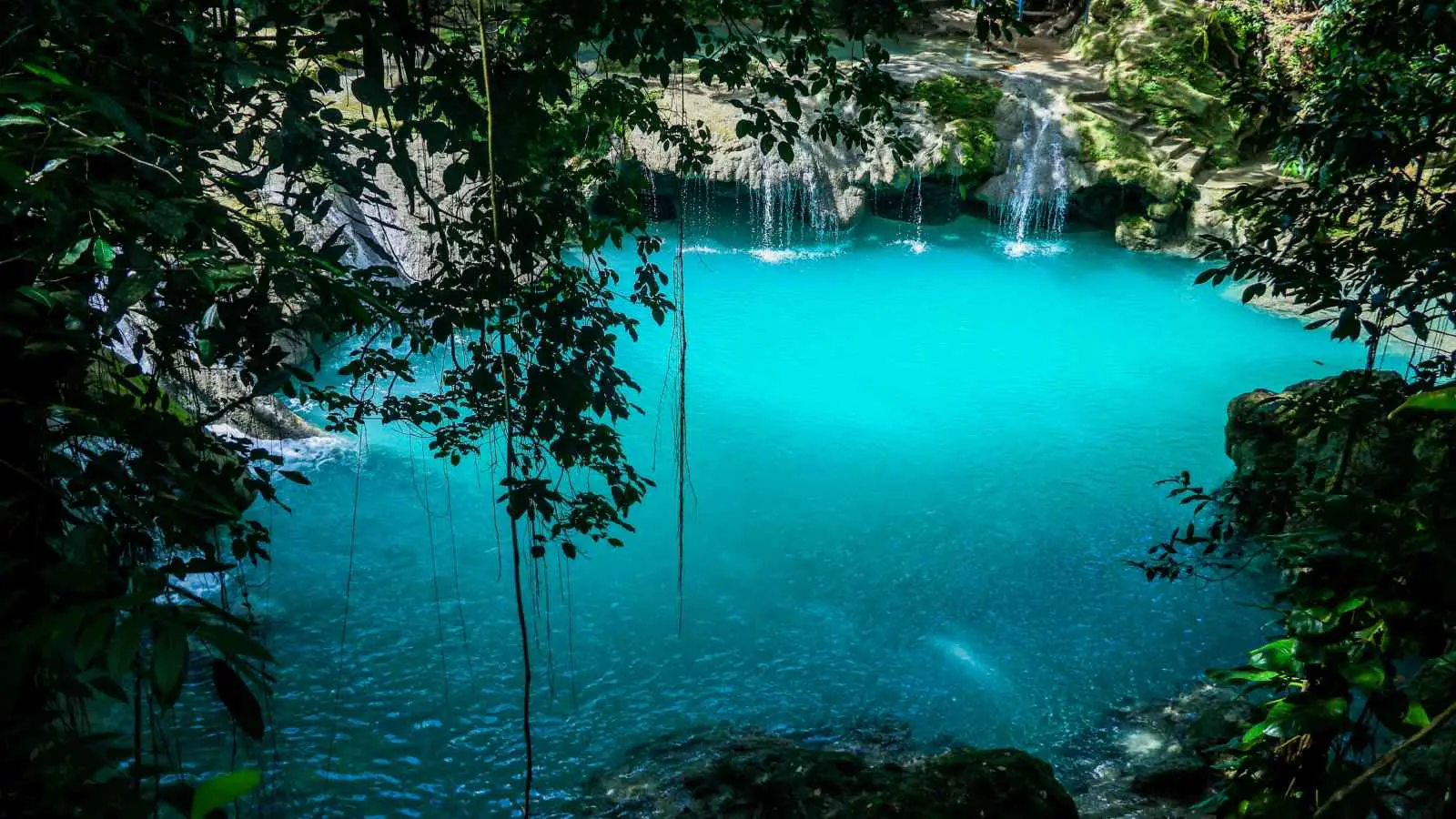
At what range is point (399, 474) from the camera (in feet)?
19.5

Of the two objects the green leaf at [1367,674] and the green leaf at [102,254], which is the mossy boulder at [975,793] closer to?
the green leaf at [1367,674]

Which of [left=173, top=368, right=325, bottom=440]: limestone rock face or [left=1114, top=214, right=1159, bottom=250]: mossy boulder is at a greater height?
[left=1114, top=214, right=1159, bottom=250]: mossy boulder

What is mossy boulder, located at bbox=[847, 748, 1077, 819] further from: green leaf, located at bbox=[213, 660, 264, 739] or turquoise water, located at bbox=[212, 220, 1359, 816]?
green leaf, located at bbox=[213, 660, 264, 739]

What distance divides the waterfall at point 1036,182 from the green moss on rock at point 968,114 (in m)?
0.29

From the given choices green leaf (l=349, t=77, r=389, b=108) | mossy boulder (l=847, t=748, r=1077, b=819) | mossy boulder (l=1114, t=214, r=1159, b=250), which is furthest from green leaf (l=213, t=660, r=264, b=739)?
mossy boulder (l=1114, t=214, r=1159, b=250)

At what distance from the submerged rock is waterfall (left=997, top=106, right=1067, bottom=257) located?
24.3 feet

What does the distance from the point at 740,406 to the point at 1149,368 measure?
3.40 meters

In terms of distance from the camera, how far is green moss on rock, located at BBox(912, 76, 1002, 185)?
33.3 feet

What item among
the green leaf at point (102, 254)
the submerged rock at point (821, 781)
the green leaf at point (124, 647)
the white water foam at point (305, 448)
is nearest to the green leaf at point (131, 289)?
the green leaf at point (102, 254)

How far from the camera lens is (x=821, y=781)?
3.16 meters


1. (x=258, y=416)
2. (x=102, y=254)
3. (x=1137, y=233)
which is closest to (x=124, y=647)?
(x=102, y=254)

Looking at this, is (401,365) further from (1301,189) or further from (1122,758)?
(1122,758)

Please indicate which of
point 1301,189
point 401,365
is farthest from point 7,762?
point 1301,189

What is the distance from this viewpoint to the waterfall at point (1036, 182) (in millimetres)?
10156
